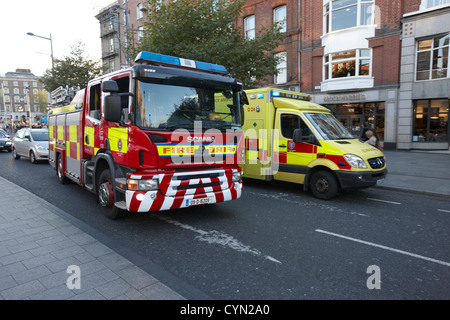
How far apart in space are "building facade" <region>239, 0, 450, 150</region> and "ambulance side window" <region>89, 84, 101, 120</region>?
15227 mm

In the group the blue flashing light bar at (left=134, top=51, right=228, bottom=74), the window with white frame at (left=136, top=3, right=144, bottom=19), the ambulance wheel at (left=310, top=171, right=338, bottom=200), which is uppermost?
the window with white frame at (left=136, top=3, right=144, bottom=19)

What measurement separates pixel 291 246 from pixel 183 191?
196 centimetres

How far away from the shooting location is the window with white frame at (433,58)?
16703 mm

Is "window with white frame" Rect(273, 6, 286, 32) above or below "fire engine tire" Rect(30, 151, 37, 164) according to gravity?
above

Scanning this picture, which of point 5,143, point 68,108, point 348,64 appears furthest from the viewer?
point 5,143

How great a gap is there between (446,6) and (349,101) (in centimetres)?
673

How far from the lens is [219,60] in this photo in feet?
40.3

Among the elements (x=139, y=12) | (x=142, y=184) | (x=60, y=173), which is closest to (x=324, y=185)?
(x=142, y=184)

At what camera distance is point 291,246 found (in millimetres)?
4547

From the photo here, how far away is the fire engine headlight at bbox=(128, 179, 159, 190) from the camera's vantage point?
478cm

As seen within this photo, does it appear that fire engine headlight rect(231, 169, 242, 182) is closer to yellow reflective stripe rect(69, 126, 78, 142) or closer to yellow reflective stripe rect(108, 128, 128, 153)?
yellow reflective stripe rect(108, 128, 128, 153)

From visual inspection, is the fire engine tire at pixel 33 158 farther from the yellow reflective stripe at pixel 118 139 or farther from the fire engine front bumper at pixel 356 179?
the fire engine front bumper at pixel 356 179

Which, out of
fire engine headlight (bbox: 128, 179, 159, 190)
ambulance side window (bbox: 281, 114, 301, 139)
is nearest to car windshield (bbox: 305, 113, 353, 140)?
ambulance side window (bbox: 281, 114, 301, 139)

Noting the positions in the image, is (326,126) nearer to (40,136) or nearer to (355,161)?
(355,161)
